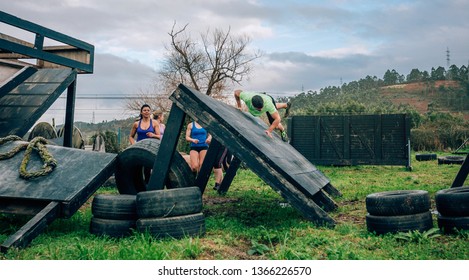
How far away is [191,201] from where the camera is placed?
4461mm

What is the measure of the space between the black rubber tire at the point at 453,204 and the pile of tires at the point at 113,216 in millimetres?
3610

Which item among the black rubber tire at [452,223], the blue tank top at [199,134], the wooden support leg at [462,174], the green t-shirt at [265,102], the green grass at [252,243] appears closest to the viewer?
the green grass at [252,243]

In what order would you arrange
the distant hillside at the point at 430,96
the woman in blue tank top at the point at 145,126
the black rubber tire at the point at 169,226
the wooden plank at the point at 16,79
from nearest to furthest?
the black rubber tire at the point at 169,226 < the wooden plank at the point at 16,79 < the woman in blue tank top at the point at 145,126 < the distant hillside at the point at 430,96

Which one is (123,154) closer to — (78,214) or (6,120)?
(78,214)

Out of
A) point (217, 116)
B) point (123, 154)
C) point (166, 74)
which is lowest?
point (123, 154)

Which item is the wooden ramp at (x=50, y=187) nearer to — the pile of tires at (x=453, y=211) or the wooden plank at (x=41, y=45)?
the wooden plank at (x=41, y=45)

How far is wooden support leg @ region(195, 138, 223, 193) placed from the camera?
6752 mm

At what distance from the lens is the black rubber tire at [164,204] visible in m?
4.32

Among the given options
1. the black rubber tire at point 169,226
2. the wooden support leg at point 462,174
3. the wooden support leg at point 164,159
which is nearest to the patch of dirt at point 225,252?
the black rubber tire at point 169,226

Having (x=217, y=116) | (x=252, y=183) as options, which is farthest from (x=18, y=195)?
(x=252, y=183)

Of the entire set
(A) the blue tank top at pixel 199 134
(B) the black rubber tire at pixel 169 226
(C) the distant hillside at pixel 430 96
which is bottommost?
(B) the black rubber tire at pixel 169 226

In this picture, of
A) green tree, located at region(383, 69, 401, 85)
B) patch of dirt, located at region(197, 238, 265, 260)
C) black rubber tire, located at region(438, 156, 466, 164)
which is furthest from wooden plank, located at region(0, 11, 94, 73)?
green tree, located at region(383, 69, 401, 85)

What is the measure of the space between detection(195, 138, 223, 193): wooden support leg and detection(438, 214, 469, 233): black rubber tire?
363cm

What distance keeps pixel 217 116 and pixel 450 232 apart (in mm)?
3029
